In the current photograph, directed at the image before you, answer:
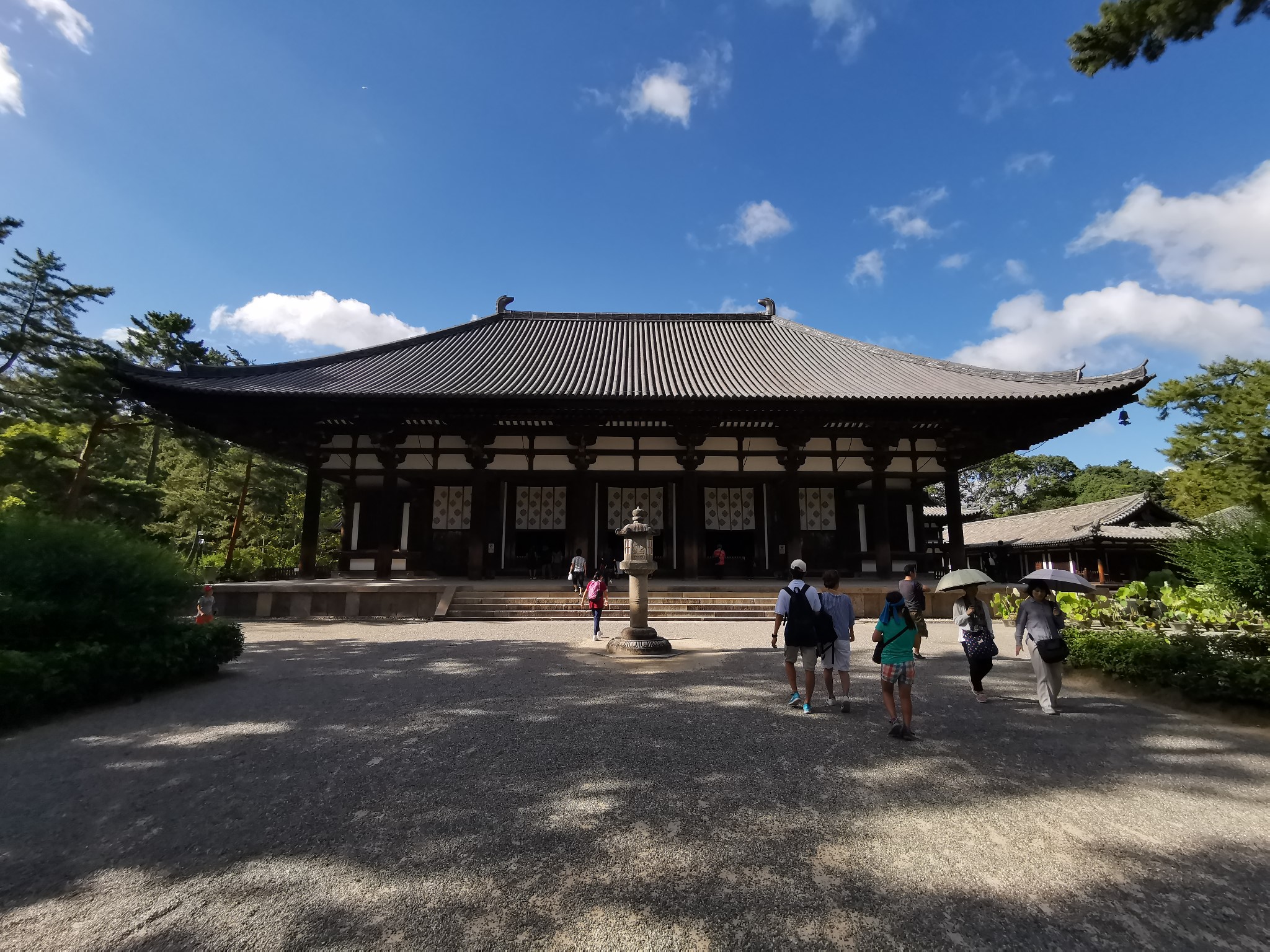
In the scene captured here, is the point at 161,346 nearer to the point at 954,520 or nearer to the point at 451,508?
the point at 451,508

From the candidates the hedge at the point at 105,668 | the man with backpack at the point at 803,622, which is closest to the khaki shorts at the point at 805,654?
the man with backpack at the point at 803,622

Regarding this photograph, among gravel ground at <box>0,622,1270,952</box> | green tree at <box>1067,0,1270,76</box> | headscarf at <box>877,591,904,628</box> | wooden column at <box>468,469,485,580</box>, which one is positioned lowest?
gravel ground at <box>0,622,1270,952</box>

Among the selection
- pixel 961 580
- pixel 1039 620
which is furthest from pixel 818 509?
pixel 1039 620

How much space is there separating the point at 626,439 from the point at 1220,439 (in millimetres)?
23199

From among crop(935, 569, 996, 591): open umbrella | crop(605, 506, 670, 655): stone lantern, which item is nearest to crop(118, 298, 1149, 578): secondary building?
crop(605, 506, 670, 655): stone lantern

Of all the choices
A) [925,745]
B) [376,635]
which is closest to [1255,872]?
[925,745]

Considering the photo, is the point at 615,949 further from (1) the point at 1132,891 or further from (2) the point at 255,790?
(2) the point at 255,790

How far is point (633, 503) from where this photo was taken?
17.3 m

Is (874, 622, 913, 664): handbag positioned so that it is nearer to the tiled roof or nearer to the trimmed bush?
the trimmed bush

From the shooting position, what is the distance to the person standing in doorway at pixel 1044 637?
5.96 m

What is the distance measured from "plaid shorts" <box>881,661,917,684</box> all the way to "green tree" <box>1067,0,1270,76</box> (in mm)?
6788

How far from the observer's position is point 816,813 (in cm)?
362

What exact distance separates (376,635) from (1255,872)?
11.3m

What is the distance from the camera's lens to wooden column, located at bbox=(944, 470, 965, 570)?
15.0 meters
